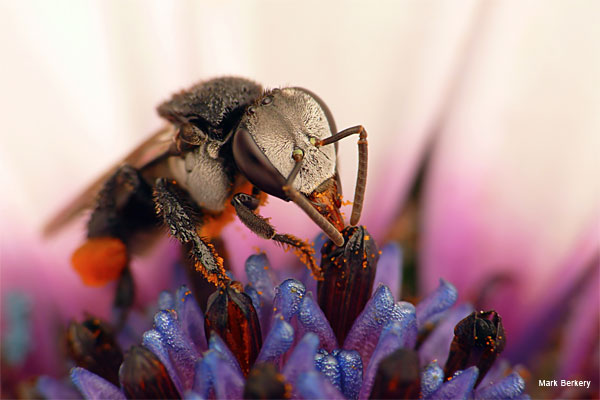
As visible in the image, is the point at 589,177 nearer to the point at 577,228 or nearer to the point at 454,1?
the point at 577,228

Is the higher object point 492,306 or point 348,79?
point 348,79

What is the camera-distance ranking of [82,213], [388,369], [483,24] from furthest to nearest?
1. [483,24]
2. [82,213]
3. [388,369]

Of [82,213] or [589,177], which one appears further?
[589,177]

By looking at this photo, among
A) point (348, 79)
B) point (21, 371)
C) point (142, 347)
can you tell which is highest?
point (348, 79)

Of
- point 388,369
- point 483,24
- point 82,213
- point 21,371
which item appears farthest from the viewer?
point 483,24

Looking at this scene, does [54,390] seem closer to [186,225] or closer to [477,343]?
[186,225]

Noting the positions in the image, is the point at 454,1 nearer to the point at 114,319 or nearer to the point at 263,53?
the point at 263,53

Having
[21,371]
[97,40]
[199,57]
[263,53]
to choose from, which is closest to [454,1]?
[263,53]

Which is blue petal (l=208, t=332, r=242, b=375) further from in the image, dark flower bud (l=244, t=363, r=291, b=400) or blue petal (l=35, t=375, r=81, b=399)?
blue petal (l=35, t=375, r=81, b=399)
